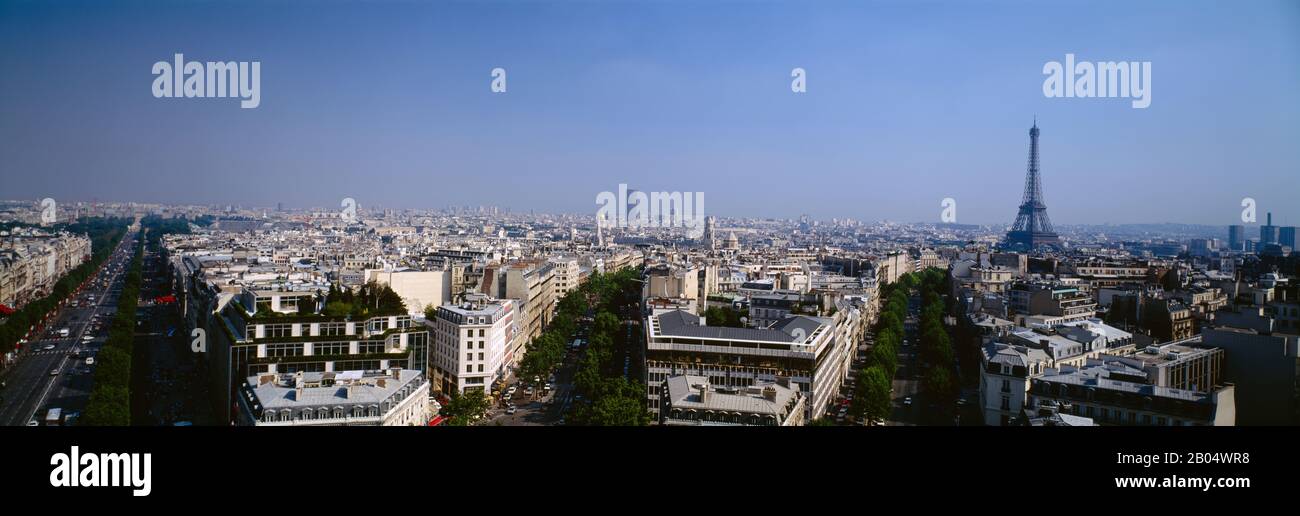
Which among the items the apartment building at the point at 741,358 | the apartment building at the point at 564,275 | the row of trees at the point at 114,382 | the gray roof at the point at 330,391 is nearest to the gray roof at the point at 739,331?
the apartment building at the point at 741,358

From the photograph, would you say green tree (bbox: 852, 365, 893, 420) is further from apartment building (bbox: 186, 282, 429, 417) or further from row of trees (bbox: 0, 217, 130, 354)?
row of trees (bbox: 0, 217, 130, 354)

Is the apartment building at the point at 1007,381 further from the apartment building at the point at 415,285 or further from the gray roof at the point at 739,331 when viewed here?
the apartment building at the point at 415,285

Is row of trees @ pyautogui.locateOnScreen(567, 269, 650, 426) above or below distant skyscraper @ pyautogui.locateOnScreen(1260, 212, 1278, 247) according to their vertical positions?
below

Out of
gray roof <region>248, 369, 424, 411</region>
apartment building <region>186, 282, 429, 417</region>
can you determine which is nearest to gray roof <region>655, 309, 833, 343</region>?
apartment building <region>186, 282, 429, 417</region>

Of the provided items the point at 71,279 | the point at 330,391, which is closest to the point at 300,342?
the point at 330,391
